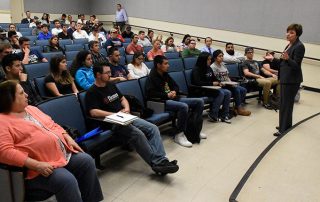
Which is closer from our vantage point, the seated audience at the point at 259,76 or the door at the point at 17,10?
the seated audience at the point at 259,76

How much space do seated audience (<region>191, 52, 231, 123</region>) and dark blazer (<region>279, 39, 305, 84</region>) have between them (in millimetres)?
892

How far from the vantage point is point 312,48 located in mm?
7078

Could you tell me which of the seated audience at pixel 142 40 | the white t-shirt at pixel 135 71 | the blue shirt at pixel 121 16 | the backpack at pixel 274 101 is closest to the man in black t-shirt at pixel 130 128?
the white t-shirt at pixel 135 71

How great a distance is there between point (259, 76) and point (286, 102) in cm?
180

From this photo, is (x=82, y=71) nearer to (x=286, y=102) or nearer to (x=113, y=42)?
(x=286, y=102)

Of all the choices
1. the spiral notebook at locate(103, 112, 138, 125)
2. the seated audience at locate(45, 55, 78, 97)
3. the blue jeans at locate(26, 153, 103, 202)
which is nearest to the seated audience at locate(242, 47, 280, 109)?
the seated audience at locate(45, 55, 78, 97)

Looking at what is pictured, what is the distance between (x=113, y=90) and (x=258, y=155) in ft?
5.55

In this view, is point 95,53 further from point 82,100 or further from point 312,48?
point 312,48

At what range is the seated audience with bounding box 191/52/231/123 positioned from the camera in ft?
14.2

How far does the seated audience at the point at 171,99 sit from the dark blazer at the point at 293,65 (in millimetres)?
1051

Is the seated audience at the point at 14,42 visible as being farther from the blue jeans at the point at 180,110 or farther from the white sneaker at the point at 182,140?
the white sneaker at the point at 182,140

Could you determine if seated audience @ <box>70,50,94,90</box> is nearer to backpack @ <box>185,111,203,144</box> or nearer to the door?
backpack @ <box>185,111,203,144</box>

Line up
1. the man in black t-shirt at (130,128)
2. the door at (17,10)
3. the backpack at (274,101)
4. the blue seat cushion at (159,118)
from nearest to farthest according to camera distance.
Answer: the man in black t-shirt at (130,128)
the blue seat cushion at (159,118)
the backpack at (274,101)
the door at (17,10)

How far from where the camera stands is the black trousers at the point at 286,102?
3.71 meters
